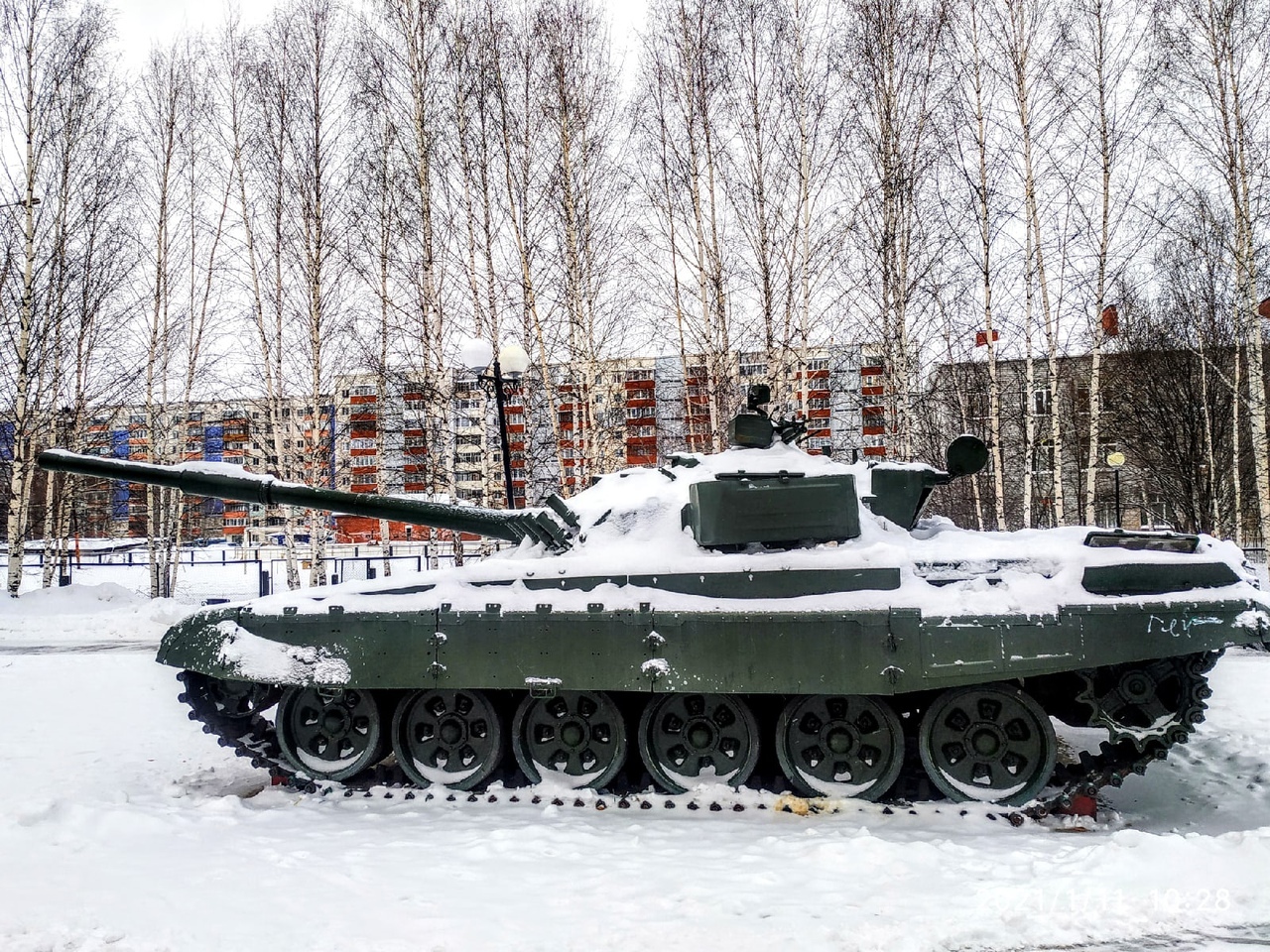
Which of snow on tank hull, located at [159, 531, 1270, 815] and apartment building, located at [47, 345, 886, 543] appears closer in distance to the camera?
snow on tank hull, located at [159, 531, 1270, 815]

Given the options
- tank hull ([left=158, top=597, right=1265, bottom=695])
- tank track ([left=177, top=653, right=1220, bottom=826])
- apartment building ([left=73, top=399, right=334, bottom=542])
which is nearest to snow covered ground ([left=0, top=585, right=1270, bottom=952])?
tank track ([left=177, top=653, right=1220, bottom=826])

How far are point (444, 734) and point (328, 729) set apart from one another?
889 millimetres

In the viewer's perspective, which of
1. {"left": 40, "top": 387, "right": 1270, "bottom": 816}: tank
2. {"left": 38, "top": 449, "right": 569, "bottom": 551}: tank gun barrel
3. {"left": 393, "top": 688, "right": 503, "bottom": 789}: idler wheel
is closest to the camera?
{"left": 40, "top": 387, "right": 1270, "bottom": 816}: tank

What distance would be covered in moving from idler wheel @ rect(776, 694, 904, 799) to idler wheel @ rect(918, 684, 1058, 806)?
25cm

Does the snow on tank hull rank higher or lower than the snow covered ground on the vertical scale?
higher

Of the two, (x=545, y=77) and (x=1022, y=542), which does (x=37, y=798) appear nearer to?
(x=1022, y=542)

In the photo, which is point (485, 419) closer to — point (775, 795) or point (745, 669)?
point (745, 669)

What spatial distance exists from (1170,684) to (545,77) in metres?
14.2

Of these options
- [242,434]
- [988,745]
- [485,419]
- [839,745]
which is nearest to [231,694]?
[839,745]

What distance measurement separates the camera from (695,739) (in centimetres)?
620

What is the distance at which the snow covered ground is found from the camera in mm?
3844

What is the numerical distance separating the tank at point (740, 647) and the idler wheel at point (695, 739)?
2cm

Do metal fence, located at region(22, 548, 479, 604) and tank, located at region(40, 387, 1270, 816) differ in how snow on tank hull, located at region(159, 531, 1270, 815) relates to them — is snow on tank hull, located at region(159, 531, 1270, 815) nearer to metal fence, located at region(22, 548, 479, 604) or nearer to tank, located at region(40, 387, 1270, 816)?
tank, located at region(40, 387, 1270, 816)

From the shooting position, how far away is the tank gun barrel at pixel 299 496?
6.73 m
